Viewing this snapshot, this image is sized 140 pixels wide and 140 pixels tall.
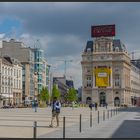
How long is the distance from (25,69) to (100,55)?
45.3 metres

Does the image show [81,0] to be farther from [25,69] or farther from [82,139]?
[25,69]

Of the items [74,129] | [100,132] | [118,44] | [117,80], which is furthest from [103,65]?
[100,132]

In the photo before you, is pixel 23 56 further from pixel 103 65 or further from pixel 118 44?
pixel 118 44

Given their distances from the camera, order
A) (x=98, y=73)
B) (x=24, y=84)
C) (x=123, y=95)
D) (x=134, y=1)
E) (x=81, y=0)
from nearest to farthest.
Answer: (x=81, y=0) → (x=134, y=1) → (x=98, y=73) → (x=24, y=84) → (x=123, y=95)

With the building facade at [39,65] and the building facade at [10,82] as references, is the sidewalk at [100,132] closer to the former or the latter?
the building facade at [10,82]

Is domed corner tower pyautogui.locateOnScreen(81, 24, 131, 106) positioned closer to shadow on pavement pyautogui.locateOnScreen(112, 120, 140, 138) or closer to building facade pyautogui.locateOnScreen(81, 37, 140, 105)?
building facade pyautogui.locateOnScreen(81, 37, 140, 105)

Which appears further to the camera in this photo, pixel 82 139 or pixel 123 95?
pixel 123 95

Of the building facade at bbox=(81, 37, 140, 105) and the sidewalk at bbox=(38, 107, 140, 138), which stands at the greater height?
the building facade at bbox=(81, 37, 140, 105)

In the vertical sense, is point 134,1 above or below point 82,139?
above

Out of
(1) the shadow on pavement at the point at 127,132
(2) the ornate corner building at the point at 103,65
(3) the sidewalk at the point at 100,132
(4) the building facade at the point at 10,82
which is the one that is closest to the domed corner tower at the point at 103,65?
(2) the ornate corner building at the point at 103,65

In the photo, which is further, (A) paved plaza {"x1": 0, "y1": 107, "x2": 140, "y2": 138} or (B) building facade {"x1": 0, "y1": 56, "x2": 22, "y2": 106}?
(B) building facade {"x1": 0, "y1": 56, "x2": 22, "y2": 106}

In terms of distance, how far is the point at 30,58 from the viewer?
531ft

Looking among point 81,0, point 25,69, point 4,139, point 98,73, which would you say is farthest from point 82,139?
point 25,69

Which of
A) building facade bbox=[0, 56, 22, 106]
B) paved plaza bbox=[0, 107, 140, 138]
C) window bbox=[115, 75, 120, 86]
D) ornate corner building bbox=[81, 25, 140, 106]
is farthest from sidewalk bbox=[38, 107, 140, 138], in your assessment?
window bbox=[115, 75, 120, 86]
